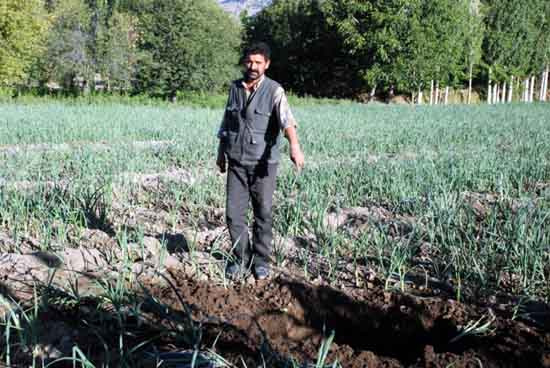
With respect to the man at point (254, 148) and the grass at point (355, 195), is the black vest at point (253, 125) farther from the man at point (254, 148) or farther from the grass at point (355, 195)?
the grass at point (355, 195)

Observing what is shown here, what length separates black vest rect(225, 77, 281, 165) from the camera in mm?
3043

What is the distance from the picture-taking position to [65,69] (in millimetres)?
24172

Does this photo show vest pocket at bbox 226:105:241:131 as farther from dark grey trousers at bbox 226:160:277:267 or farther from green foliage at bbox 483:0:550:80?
green foliage at bbox 483:0:550:80

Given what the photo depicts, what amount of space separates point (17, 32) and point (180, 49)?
7.26 meters

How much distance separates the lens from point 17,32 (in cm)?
2186

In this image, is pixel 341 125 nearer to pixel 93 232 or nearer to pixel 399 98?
pixel 93 232

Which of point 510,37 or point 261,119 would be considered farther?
point 510,37

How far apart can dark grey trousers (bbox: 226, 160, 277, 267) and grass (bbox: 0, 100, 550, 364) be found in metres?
0.32

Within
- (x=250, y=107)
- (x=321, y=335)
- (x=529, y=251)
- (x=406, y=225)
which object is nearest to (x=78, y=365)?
(x=321, y=335)

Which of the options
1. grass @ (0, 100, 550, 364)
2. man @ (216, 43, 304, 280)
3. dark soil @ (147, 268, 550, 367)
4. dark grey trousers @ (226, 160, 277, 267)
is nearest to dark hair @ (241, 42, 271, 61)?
man @ (216, 43, 304, 280)

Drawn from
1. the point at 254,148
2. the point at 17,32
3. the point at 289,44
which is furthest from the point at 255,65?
the point at 289,44

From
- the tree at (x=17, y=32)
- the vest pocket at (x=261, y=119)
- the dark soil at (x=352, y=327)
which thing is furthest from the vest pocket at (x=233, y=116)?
the tree at (x=17, y=32)

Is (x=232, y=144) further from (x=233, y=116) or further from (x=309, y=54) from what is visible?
(x=309, y=54)

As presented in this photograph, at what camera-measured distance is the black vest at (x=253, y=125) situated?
3.04m
